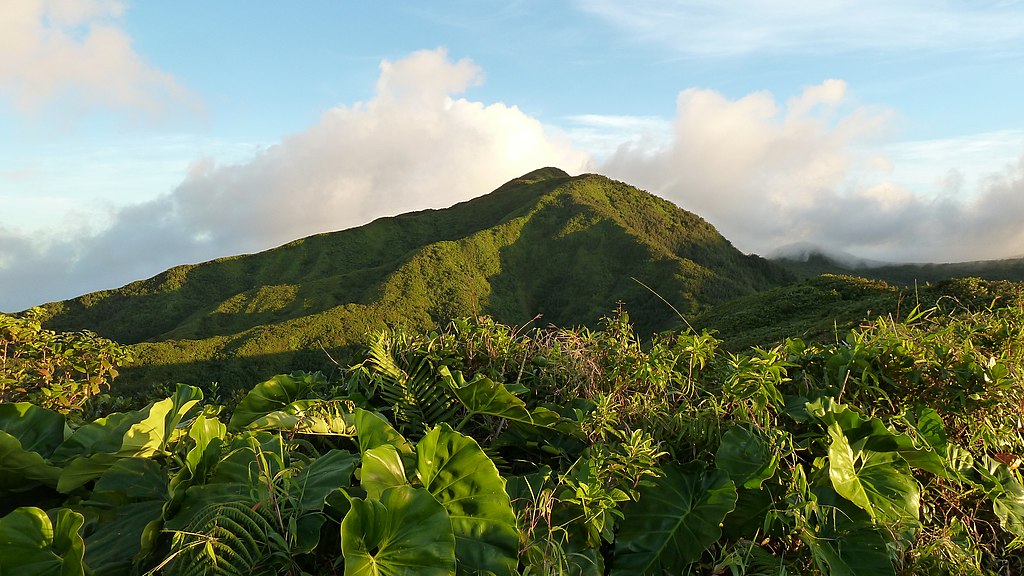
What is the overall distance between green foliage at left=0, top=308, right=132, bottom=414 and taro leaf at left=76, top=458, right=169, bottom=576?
12.7ft

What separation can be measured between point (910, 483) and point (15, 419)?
2.44 metres

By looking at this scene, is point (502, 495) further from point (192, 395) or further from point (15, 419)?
point (15, 419)

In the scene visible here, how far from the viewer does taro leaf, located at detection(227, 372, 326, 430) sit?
2021mm

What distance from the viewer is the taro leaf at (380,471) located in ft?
4.27

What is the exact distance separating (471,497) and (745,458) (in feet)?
2.48

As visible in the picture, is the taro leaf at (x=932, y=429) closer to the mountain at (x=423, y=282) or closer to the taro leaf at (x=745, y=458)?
the taro leaf at (x=745, y=458)

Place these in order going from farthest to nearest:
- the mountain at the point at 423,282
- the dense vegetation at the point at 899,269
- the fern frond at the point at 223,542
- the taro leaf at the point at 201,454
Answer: the dense vegetation at the point at 899,269
the mountain at the point at 423,282
the taro leaf at the point at 201,454
the fern frond at the point at 223,542

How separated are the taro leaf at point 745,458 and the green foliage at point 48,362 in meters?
4.72

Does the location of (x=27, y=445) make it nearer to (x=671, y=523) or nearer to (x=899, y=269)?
(x=671, y=523)

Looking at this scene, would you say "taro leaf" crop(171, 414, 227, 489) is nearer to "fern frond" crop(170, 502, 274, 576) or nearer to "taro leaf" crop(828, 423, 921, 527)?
"fern frond" crop(170, 502, 274, 576)

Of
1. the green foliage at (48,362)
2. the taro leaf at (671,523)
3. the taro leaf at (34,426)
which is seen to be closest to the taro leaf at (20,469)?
the taro leaf at (34,426)

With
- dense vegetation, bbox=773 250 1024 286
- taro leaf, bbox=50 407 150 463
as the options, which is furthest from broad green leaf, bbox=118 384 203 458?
dense vegetation, bbox=773 250 1024 286

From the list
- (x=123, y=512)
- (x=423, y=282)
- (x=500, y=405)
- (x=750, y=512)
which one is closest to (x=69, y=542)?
(x=123, y=512)

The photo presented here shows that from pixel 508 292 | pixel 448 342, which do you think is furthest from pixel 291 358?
pixel 448 342
